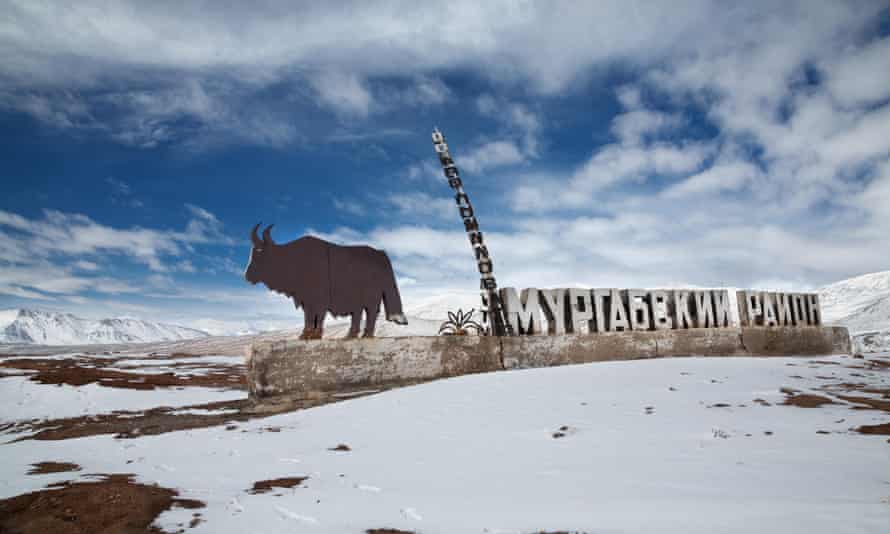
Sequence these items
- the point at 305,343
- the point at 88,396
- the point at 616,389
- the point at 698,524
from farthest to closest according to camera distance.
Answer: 1. the point at 88,396
2. the point at 305,343
3. the point at 616,389
4. the point at 698,524

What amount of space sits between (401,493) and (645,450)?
1.87 metres

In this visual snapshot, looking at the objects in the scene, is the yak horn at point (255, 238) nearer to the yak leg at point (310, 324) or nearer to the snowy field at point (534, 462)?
the yak leg at point (310, 324)

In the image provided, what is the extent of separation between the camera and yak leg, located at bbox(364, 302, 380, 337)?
27.1ft

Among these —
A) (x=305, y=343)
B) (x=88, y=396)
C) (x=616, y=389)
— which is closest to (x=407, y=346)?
(x=305, y=343)

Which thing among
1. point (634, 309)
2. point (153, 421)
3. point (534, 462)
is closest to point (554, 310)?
point (634, 309)

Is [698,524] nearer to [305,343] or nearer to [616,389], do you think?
[616,389]

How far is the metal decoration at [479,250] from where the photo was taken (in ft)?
32.0

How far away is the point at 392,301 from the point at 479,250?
264 cm

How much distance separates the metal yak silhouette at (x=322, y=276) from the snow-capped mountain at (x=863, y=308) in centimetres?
2471

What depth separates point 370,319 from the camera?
840cm

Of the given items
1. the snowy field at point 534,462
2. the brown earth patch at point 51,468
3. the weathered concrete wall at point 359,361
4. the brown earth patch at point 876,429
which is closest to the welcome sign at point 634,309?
the weathered concrete wall at point 359,361

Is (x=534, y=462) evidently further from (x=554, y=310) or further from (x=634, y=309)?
(x=634, y=309)

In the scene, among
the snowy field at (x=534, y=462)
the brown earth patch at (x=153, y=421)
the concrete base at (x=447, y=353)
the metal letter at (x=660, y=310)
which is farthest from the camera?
the metal letter at (x=660, y=310)

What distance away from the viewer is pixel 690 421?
4.40 meters
